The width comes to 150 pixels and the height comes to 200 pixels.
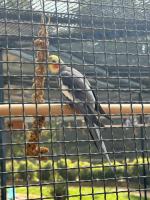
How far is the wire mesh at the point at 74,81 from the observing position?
752 mm

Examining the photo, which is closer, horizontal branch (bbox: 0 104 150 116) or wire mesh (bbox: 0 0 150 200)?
wire mesh (bbox: 0 0 150 200)

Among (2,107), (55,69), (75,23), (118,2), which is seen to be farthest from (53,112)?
(75,23)

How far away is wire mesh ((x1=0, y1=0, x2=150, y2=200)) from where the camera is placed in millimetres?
752

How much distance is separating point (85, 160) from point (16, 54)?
2.10 meters

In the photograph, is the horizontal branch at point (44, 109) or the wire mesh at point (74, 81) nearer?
the wire mesh at point (74, 81)

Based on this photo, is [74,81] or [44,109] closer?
[44,109]

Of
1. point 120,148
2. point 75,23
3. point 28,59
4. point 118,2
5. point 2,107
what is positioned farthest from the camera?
point 120,148

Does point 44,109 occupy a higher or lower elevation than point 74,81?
lower

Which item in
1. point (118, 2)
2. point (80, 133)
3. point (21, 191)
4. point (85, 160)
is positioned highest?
point (118, 2)

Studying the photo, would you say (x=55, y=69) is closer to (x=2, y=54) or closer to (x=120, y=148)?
(x=2, y=54)

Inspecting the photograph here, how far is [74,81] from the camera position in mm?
1379

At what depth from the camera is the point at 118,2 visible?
1.77m

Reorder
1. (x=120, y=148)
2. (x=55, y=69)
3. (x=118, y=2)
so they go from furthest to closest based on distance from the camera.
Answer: (x=120, y=148) → (x=118, y=2) → (x=55, y=69)

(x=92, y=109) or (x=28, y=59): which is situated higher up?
(x=28, y=59)
